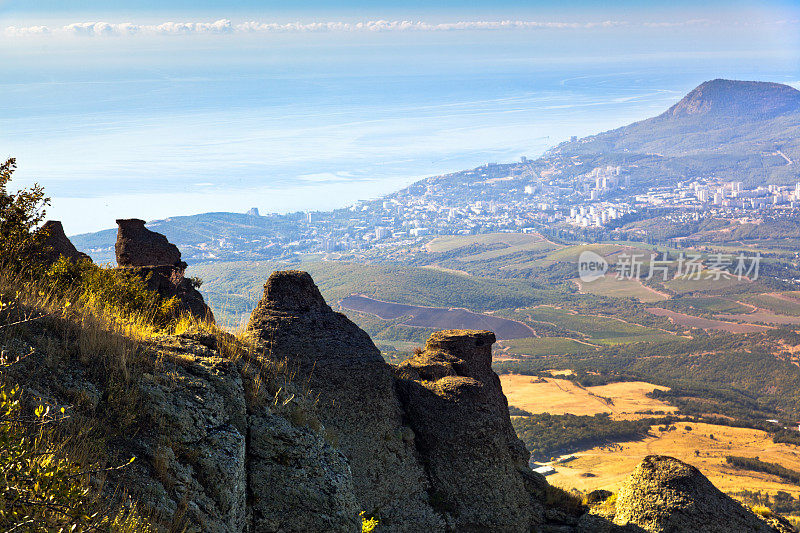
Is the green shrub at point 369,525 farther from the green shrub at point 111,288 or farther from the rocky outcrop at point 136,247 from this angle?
the rocky outcrop at point 136,247

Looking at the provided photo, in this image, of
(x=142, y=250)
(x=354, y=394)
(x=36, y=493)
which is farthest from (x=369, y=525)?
(x=142, y=250)

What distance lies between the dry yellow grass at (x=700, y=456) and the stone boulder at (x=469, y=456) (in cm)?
5917

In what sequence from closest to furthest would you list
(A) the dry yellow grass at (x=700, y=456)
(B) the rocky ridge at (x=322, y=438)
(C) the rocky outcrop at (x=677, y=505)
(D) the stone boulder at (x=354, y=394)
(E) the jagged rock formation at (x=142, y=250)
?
1. (B) the rocky ridge at (x=322, y=438)
2. (D) the stone boulder at (x=354, y=394)
3. (C) the rocky outcrop at (x=677, y=505)
4. (E) the jagged rock formation at (x=142, y=250)
5. (A) the dry yellow grass at (x=700, y=456)

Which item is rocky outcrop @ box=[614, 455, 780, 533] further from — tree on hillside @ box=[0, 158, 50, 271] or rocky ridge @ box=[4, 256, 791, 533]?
tree on hillside @ box=[0, 158, 50, 271]

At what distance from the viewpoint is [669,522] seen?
17.7m

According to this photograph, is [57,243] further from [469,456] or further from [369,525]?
[469,456]

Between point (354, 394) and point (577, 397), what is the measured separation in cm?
12644

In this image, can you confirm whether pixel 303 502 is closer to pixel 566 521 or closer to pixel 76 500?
→ pixel 76 500

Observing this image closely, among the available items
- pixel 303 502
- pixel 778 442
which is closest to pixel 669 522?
pixel 303 502

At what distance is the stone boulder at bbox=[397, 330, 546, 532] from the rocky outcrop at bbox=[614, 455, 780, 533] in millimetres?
2642

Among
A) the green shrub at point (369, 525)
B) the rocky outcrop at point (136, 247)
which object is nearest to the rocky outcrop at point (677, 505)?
the green shrub at point (369, 525)

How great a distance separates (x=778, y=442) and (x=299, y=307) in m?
111

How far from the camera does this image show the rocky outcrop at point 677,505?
58.0 ft

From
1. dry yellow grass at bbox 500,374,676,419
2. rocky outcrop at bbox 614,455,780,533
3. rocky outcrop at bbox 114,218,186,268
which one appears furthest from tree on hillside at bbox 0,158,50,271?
dry yellow grass at bbox 500,374,676,419
